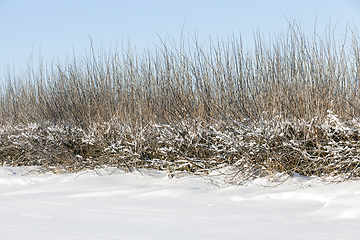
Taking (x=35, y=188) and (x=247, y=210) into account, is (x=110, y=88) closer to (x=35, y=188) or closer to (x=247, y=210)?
(x=35, y=188)

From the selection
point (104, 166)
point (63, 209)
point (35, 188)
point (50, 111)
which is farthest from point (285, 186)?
point (50, 111)

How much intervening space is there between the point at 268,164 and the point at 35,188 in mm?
3051

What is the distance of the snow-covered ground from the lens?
2559mm

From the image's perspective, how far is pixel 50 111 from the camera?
6770 millimetres

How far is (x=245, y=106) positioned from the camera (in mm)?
4855

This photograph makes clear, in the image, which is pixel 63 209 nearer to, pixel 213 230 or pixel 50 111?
pixel 213 230

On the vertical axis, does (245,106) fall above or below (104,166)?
above

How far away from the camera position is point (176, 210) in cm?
326

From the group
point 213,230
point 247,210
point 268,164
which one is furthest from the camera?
point 268,164

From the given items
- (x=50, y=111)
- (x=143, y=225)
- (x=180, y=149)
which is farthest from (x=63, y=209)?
(x=50, y=111)

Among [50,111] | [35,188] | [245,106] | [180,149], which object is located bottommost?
[35,188]

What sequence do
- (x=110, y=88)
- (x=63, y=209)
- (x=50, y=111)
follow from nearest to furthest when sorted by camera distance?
(x=63, y=209) → (x=110, y=88) → (x=50, y=111)

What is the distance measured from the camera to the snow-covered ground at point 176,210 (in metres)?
2.56

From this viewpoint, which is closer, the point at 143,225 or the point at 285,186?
the point at 143,225
